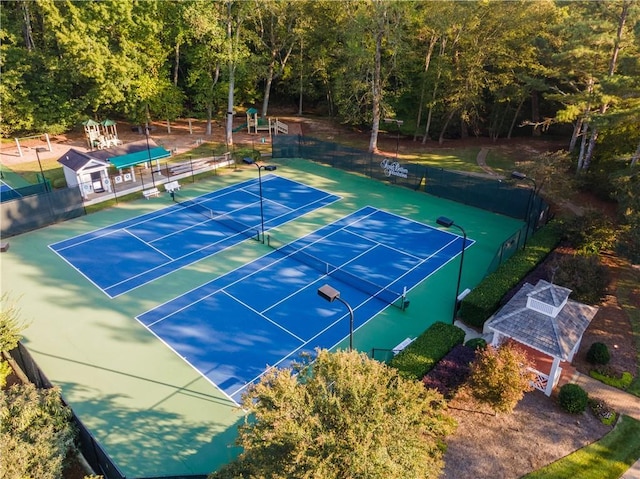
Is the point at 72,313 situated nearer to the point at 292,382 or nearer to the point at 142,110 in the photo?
the point at 292,382

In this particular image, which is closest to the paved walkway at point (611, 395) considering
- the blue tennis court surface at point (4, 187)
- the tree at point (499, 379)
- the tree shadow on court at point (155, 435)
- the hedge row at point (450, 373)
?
the tree at point (499, 379)

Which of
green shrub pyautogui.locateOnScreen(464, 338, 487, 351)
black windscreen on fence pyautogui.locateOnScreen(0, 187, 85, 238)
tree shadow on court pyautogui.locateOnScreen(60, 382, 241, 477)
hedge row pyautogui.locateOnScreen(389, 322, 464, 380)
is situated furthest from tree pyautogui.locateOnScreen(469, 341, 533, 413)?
black windscreen on fence pyautogui.locateOnScreen(0, 187, 85, 238)

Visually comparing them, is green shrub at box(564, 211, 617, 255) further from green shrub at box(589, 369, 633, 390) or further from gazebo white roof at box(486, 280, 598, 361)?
green shrub at box(589, 369, 633, 390)

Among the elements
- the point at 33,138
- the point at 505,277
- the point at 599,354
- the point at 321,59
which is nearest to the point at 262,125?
the point at 321,59

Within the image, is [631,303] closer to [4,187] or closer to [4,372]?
[4,372]

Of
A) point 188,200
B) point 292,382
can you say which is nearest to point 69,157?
point 188,200

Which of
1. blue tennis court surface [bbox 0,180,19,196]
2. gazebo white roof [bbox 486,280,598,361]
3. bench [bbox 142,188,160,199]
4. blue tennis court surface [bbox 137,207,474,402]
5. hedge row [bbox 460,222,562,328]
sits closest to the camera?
gazebo white roof [bbox 486,280,598,361]
